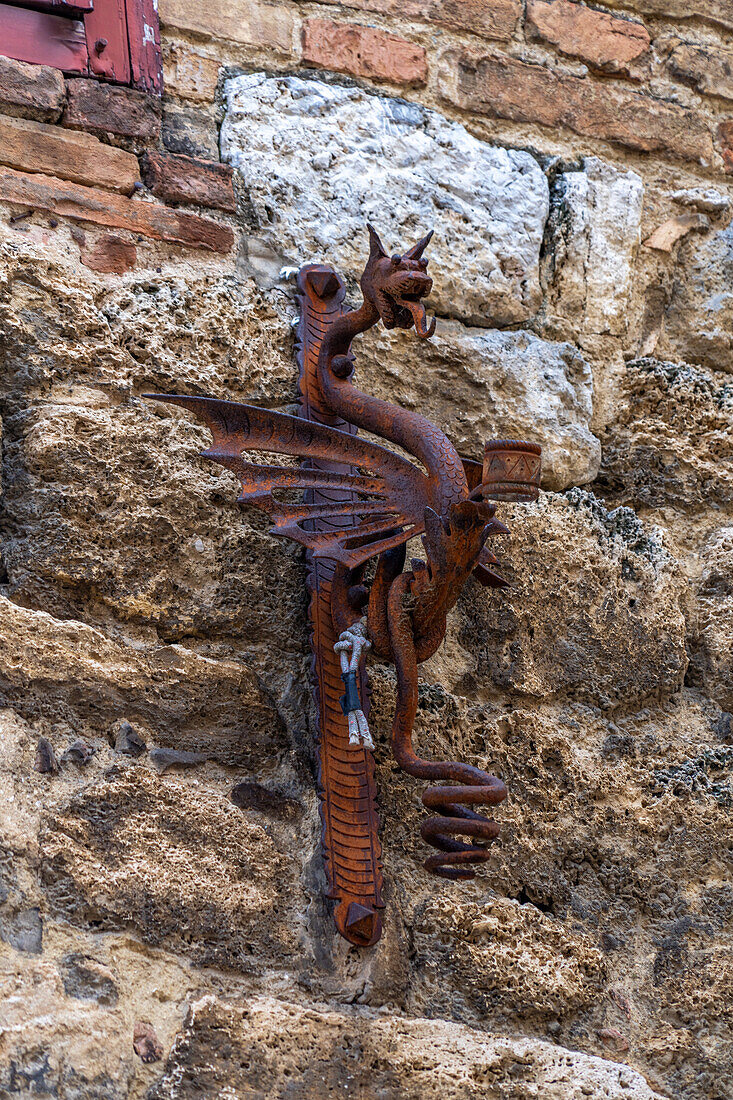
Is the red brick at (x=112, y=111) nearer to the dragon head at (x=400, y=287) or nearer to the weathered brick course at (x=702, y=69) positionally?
the dragon head at (x=400, y=287)

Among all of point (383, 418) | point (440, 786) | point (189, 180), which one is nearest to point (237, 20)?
point (189, 180)

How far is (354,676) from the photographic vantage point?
51.9 inches

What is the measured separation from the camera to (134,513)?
1397 millimetres

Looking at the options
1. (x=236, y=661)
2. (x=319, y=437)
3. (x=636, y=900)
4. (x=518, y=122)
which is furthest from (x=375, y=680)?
(x=518, y=122)

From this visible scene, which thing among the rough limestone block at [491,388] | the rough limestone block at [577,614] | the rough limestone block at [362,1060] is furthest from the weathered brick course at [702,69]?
the rough limestone block at [362,1060]

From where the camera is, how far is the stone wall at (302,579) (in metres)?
1.28

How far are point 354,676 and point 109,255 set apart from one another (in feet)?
1.88

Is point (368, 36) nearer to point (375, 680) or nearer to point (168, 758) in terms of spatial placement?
point (375, 680)

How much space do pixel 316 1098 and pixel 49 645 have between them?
518mm

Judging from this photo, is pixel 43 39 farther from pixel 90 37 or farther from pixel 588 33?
pixel 588 33

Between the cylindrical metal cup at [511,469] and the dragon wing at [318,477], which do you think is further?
the dragon wing at [318,477]

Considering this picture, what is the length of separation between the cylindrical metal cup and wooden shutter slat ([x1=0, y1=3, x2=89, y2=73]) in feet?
2.40

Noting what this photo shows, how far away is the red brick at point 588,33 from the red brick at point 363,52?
0.20 metres

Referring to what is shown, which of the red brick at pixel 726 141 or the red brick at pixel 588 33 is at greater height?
the red brick at pixel 588 33
